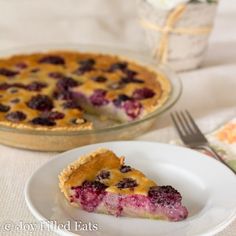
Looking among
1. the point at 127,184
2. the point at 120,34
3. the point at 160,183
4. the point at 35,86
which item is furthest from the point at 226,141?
the point at 120,34

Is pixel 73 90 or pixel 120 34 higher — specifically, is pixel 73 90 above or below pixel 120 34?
above

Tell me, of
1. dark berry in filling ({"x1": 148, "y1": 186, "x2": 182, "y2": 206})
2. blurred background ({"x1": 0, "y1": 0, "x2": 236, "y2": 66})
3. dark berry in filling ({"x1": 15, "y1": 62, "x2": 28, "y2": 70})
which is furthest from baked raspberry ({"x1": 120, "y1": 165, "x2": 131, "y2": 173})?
blurred background ({"x1": 0, "y1": 0, "x2": 236, "y2": 66})

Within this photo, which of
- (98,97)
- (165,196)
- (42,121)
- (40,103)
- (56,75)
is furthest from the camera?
(56,75)

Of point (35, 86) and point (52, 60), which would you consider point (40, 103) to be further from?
point (52, 60)

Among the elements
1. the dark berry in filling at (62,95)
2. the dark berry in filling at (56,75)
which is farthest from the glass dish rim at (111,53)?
the dark berry in filling at (62,95)

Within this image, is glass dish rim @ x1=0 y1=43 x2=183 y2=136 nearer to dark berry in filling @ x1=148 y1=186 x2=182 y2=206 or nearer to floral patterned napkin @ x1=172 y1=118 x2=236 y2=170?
floral patterned napkin @ x1=172 y1=118 x2=236 y2=170
